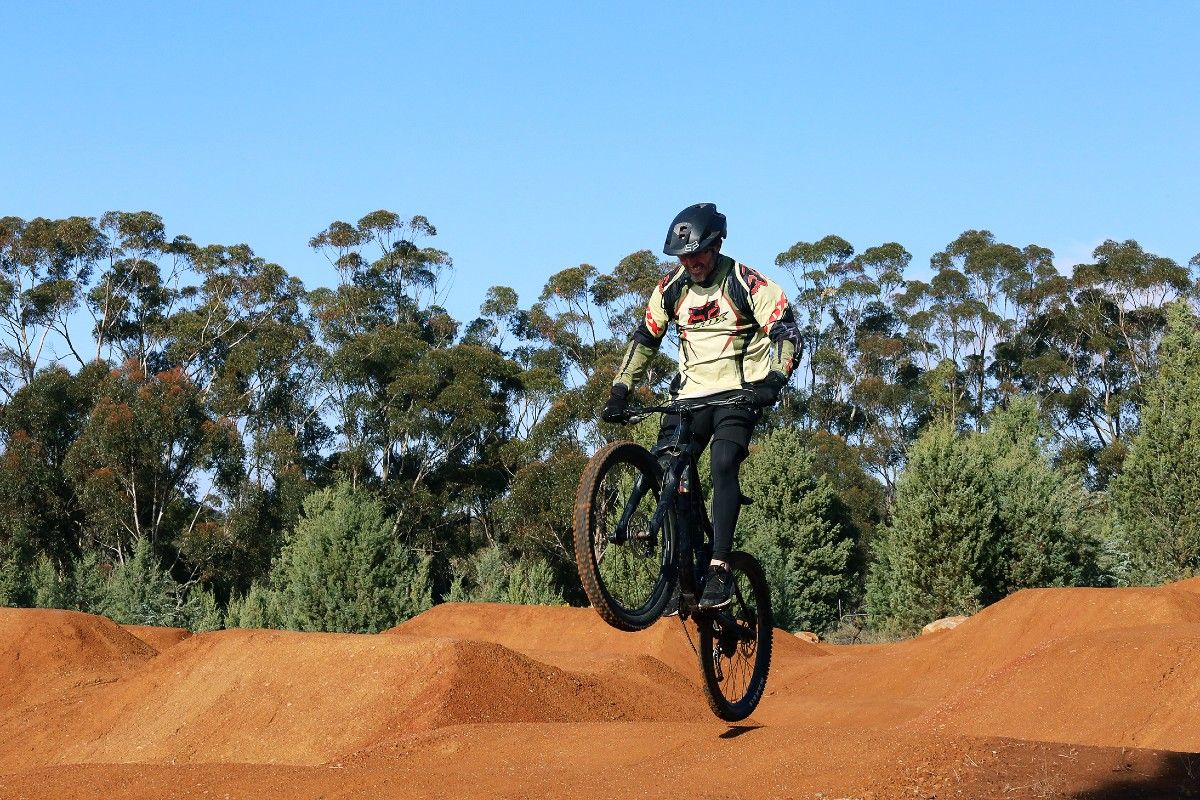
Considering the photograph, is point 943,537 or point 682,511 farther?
point 943,537

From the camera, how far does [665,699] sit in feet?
68.5

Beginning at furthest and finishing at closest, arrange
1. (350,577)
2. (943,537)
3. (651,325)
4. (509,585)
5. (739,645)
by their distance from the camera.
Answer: (509,585) < (350,577) < (943,537) < (739,645) < (651,325)

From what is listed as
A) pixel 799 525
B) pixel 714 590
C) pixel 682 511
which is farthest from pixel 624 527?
pixel 799 525

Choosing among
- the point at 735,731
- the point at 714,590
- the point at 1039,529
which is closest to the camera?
the point at 714,590

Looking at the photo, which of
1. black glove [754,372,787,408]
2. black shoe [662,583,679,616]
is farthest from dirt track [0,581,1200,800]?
black glove [754,372,787,408]

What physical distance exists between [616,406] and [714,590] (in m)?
1.45

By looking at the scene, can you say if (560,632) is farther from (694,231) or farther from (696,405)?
(694,231)

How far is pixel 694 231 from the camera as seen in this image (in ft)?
27.5

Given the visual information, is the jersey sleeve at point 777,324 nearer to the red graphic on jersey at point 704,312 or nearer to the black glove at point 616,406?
the red graphic on jersey at point 704,312

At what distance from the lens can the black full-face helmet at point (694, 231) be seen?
8.37m

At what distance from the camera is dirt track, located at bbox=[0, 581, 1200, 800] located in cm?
961

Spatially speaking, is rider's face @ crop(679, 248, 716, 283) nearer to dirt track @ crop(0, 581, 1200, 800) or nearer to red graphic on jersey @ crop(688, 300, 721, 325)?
red graphic on jersey @ crop(688, 300, 721, 325)

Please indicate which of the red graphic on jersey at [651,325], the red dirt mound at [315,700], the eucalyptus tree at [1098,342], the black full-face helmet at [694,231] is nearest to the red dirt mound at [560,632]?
the red dirt mound at [315,700]

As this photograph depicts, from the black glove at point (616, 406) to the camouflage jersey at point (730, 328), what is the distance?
361 mm
